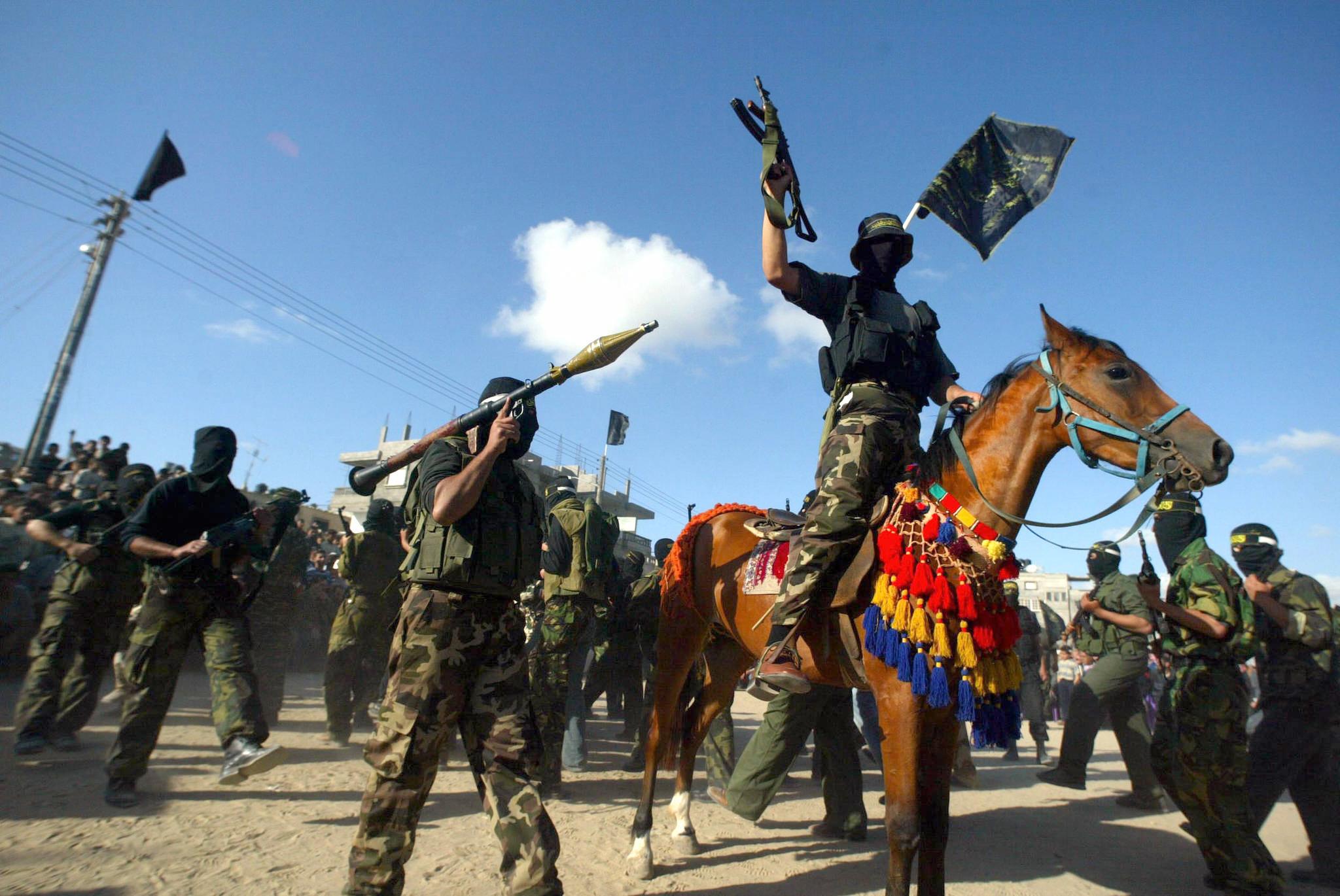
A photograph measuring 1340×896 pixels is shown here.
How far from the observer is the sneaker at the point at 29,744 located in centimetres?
495

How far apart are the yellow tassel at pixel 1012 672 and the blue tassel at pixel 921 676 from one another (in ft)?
1.48

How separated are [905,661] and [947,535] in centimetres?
63

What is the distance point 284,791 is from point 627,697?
4020 millimetres

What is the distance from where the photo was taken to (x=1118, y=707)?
675cm

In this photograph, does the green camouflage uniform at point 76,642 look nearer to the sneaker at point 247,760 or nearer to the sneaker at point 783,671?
the sneaker at point 247,760

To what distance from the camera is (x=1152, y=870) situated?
4.93 metres

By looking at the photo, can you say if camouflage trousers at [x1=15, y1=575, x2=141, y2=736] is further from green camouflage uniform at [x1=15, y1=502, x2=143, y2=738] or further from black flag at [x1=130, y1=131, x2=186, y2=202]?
black flag at [x1=130, y1=131, x2=186, y2=202]

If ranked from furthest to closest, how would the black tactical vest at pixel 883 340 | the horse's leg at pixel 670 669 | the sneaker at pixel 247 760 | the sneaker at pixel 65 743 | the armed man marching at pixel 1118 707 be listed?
the armed man marching at pixel 1118 707 → the sneaker at pixel 65 743 → the horse's leg at pixel 670 669 → the sneaker at pixel 247 760 → the black tactical vest at pixel 883 340

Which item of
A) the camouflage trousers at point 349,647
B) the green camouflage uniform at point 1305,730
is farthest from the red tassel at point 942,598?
the camouflage trousers at point 349,647

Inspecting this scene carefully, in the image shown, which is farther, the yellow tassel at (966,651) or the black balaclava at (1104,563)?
the black balaclava at (1104,563)

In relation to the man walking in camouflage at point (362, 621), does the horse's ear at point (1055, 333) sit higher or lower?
higher

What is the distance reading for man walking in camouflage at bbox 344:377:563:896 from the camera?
107 inches

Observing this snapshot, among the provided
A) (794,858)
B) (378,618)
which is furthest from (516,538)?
(378,618)

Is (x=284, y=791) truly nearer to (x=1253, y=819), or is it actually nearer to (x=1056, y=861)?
(x=1056, y=861)
